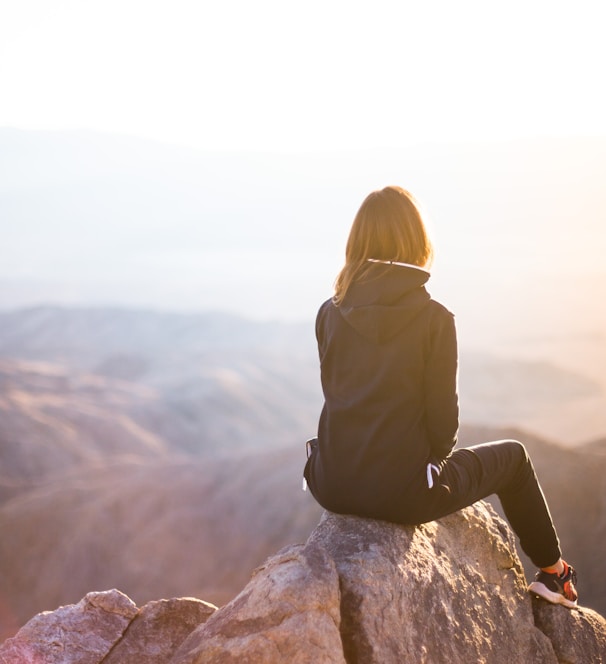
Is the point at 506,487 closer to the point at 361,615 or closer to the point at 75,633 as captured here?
the point at 361,615

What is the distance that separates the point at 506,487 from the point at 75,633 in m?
2.62

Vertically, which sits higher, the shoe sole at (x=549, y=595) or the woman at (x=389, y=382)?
the woman at (x=389, y=382)

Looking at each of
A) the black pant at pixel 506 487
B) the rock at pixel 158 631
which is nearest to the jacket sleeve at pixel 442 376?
the black pant at pixel 506 487

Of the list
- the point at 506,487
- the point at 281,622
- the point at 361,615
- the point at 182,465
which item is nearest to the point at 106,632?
the point at 281,622

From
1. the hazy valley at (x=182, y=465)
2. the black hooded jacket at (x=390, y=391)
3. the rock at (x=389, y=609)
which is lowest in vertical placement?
the hazy valley at (x=182, y=465)

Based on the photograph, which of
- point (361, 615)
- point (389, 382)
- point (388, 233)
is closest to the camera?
point (361, 615)

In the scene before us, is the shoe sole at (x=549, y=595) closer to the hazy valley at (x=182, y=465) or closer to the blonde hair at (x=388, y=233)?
the blonde hair at (x=388, y=233)

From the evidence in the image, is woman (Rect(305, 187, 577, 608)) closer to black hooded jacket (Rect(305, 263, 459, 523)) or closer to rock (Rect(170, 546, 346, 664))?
black hooded jacket (Rect(305, 263, 459, 523))

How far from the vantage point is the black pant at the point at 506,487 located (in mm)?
4066

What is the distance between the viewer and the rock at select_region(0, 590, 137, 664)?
4.49 metres

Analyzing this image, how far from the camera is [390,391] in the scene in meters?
3.78

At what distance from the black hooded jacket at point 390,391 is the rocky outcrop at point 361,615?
0.99 feet

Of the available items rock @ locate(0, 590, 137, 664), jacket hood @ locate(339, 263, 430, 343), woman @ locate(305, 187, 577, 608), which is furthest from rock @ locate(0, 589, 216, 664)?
jacket hood @ locate(339, 263, 430, 343)

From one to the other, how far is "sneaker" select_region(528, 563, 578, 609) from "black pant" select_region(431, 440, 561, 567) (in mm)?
140
